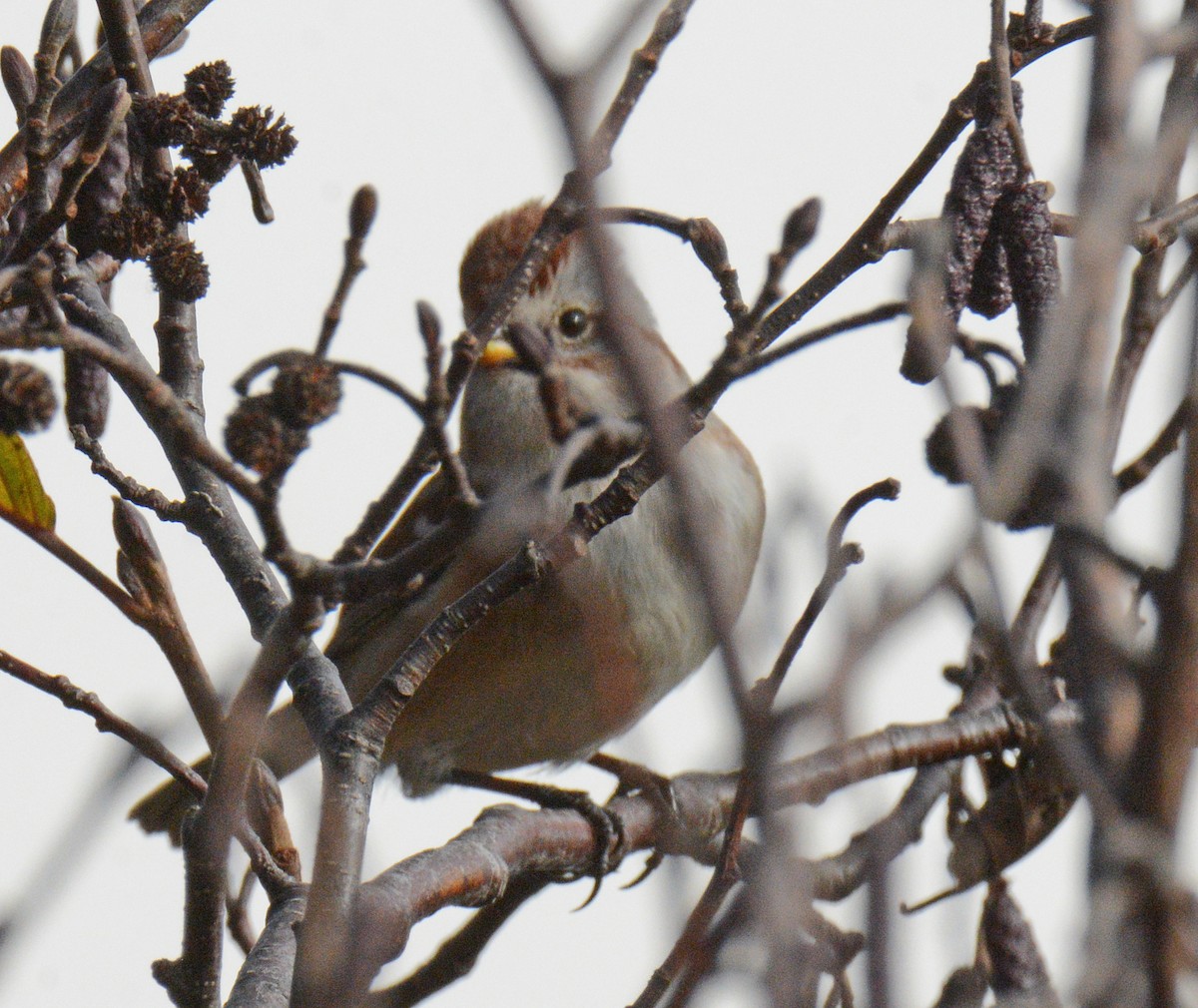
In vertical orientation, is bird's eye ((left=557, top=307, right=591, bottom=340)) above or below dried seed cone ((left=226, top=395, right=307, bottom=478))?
above

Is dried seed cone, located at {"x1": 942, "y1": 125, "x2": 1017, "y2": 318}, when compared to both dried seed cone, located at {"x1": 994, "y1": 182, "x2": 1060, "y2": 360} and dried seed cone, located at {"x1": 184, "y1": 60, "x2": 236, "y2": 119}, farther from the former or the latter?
dried seed cone, located at {"x1": 184, "y1": 60, "x2": 236, "y2": 119}

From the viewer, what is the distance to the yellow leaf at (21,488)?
1.93 metres

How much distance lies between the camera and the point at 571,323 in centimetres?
429

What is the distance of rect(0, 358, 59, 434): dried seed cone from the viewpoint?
1438 millimetres

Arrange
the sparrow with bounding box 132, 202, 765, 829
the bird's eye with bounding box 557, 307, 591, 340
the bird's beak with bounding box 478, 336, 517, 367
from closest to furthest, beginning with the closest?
1. the sparrow with bounding box 132, 202, 765, 829
2. the bird's beak with bounding box 478, 336, 517, 367
3. the bird's eye with bounding box 557, 307, 591, 340

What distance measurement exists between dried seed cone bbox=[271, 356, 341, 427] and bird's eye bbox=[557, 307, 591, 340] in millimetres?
2949

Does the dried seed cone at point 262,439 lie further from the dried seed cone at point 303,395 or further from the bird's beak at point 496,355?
the bird's beak at point 496,355

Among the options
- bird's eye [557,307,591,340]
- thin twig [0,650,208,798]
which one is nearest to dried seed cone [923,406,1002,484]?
thin twig [0,650,208,798]

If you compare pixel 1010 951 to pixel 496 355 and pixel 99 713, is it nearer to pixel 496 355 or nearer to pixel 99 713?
pixel 99 713

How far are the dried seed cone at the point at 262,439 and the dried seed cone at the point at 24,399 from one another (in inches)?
8.9

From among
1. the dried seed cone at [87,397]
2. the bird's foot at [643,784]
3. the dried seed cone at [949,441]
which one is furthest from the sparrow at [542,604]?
the dried seed cone at [87,397]

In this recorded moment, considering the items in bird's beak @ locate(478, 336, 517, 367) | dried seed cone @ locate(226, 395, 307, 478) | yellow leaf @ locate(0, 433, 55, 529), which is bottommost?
dried seed cone @ locate(226, 395, 307, 478)

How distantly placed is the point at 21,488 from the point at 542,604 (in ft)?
6.33

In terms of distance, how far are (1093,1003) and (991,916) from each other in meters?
1.07
